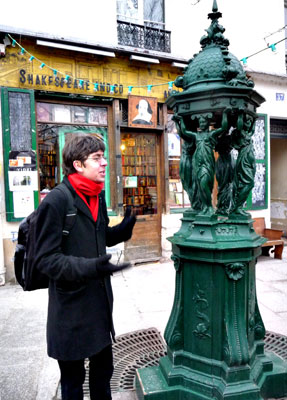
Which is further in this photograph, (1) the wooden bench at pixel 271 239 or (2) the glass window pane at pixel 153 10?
(2) the glass window pane at pixel 153 10

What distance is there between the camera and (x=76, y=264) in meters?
1.59

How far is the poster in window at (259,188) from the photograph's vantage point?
25.9ft

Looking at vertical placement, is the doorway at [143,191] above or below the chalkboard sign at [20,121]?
below

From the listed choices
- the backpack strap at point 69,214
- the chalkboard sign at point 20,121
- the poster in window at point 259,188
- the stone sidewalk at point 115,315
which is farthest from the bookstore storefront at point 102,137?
the backpack strap at point 69,214

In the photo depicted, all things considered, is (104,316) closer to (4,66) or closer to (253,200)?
(4,66)

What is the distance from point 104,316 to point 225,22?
8.20 m

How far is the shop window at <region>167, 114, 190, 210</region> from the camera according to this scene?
714cm

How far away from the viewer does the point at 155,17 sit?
714cm

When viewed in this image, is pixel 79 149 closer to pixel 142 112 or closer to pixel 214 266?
pixel 214 266

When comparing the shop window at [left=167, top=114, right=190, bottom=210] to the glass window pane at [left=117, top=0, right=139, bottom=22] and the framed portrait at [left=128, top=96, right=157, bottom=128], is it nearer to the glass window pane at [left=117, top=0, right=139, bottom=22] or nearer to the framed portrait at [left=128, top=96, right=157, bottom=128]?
the framed portrait at [left=128, top=96, right=157, bottom=128]

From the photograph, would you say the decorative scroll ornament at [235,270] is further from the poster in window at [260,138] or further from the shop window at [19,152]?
the poster in window at [260,138]

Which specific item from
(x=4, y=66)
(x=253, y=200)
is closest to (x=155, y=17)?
(x=4, y=66)

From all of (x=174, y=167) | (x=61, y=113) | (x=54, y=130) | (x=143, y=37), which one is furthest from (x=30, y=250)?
(x=143, y=37)

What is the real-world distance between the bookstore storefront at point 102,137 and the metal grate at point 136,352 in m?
3.18
